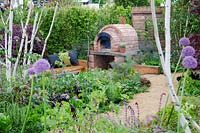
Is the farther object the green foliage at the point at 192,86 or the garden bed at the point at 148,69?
the garden bed at the point at 148,69

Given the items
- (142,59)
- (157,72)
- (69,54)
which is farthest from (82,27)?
(157,72)

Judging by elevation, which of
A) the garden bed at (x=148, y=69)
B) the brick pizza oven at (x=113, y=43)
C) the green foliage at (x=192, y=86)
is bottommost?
the green foliage at (x=192, y=86)

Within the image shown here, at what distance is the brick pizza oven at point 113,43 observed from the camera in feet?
30.8

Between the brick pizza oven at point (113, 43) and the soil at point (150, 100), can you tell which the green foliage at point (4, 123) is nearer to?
the soil at point (150, 100)

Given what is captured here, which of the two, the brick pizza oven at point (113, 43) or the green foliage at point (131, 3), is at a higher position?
the green foliage at point (131, 3)

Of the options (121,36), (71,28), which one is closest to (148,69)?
(121,36)

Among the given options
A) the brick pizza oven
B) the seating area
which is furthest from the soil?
the seating area

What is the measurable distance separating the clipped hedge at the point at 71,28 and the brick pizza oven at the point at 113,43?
69 cm

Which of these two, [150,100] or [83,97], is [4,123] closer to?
[83,97]

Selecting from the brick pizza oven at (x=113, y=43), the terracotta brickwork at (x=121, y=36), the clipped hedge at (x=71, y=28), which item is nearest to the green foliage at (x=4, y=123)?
the brick pizza oven at (x=113, y=43)

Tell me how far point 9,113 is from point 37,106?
0.36 metres

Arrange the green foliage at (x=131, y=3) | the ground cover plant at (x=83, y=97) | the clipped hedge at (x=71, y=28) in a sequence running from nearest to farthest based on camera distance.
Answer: the ground cover plant at (x=83, y=97) → the clipped hedge at (x=71, y=28) → the green foliage at (x=131, y=3)

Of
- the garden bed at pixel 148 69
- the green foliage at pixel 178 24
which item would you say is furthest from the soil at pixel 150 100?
the green foliage at pixel 178 24

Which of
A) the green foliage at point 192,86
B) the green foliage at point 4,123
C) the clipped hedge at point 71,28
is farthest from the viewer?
the clipped hedge at point 71,28
